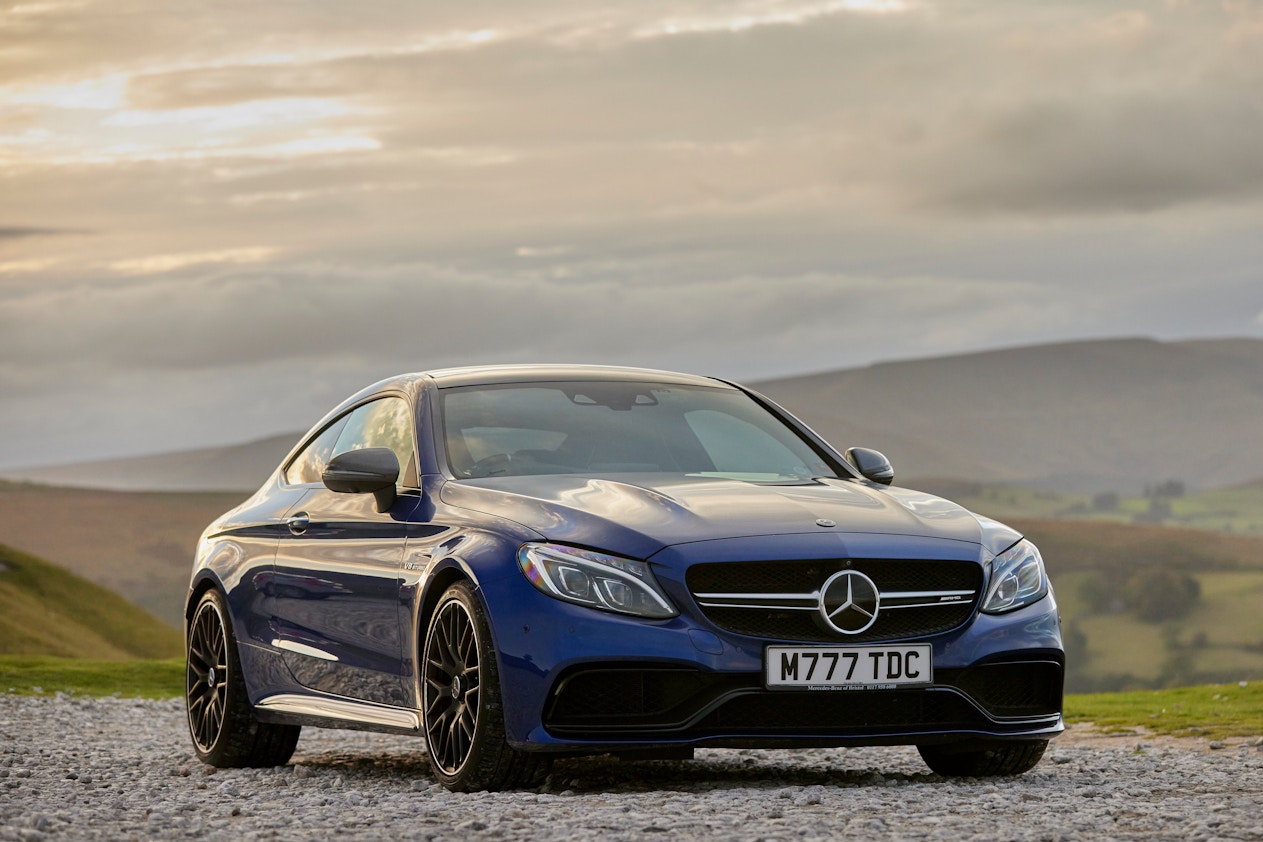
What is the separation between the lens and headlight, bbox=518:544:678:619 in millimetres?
6406

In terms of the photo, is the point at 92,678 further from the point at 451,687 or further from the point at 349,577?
the point at 451,687

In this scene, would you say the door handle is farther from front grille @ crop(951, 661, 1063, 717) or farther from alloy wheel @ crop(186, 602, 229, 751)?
front grille @ crop(951, 661, 1063, 717)

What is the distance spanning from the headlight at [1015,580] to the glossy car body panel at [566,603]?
0.15 ft

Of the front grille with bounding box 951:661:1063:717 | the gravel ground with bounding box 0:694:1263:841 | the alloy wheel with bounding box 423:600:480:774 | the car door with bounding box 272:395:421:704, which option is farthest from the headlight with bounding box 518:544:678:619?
the front grille with bounding box 951:661:1063:717

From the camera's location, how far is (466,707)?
6766 millimetres

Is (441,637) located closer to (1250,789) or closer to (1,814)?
(1,814)

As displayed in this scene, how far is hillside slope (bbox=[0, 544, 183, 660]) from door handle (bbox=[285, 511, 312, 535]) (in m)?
37.4

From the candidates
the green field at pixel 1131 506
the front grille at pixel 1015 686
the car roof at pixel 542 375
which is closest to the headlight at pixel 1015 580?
the front grille at pixel 1015 686

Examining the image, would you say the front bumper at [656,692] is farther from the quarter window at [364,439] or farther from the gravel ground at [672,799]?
the quarter window at [364,439]

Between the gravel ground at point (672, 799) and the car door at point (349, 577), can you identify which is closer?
the gravel ground at point (672, 799)

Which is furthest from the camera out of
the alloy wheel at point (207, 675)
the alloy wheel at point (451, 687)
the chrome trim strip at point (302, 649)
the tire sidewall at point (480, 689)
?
the alloy wheel at point (207, 675)

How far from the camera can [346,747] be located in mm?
11688

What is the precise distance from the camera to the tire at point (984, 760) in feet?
24.4

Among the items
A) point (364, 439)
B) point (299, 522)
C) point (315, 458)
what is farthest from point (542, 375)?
point (315, 458)
